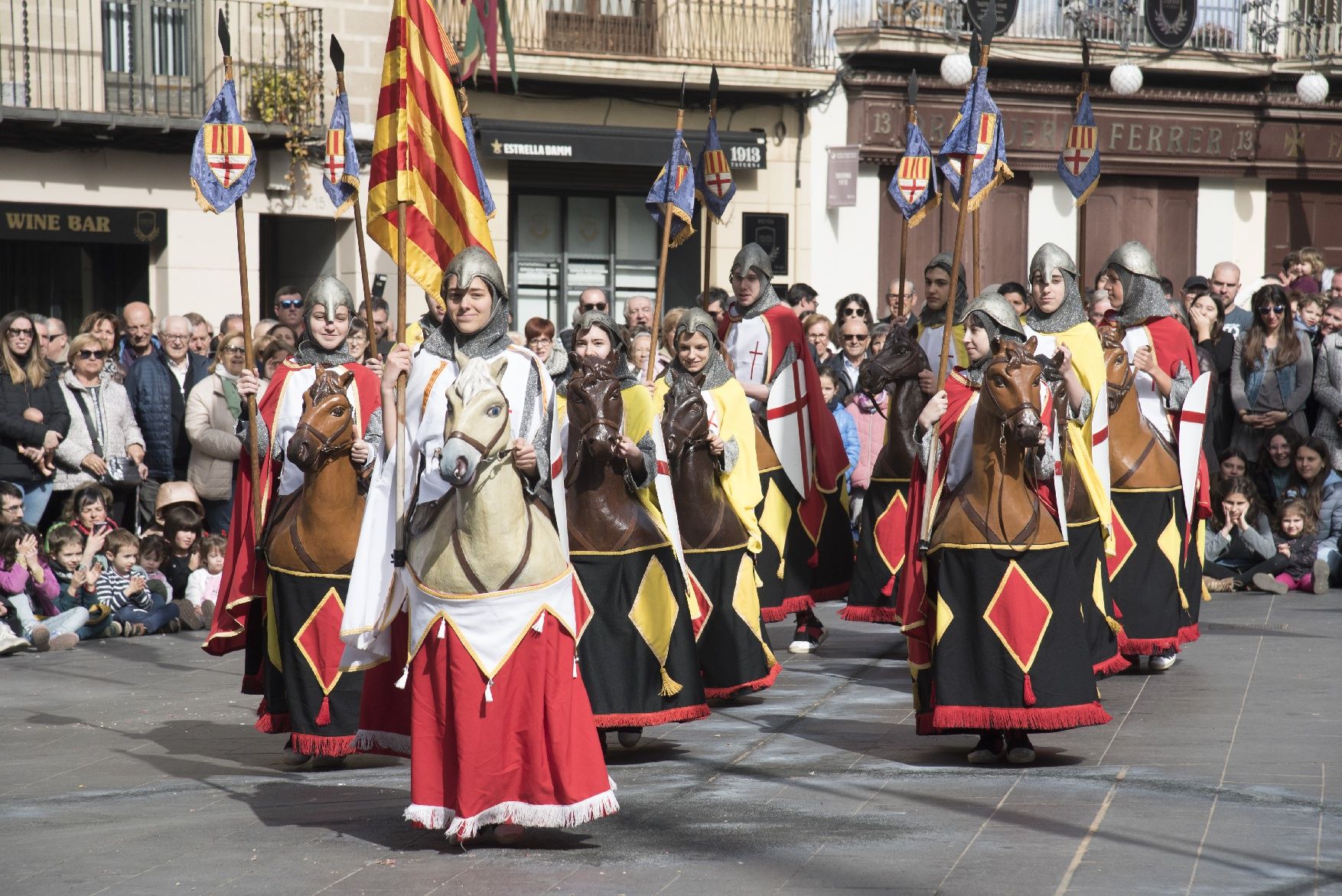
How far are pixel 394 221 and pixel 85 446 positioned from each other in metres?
5.21

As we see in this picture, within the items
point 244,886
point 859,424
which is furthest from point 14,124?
point 244,886

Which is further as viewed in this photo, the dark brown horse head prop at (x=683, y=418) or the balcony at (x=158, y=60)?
the balcony at (x=158, y=60)

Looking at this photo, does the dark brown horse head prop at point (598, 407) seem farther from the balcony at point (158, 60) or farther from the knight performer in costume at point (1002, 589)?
the balcony at point (158, 60)

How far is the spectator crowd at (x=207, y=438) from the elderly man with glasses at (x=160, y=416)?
12 millimetres

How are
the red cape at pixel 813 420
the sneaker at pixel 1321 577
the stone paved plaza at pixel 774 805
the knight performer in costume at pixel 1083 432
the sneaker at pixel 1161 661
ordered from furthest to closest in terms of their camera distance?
the sneaker at pixel 1321 577 < the red cape at pixel 813 420 < the sneaker at pixel 1161 661 < the knight performer in costume at pixel 1083 432 < the stone paved plaza at pixel 774 805

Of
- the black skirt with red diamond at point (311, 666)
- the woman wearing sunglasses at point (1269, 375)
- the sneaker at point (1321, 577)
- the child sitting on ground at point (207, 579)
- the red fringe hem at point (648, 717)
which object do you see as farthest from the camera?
the woman wearing sunglasses at point (1269, 375)

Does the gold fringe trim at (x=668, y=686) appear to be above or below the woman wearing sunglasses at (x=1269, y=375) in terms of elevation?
below

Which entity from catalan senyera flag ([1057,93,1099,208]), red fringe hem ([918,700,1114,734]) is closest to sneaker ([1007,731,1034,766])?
red fringe hem ([918,700,1114,734])

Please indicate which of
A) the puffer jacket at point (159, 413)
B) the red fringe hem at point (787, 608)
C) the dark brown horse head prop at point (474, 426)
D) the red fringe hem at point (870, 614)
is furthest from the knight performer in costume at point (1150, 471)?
the puffer jacket at point (159, 413)

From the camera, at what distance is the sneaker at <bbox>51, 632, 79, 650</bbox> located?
11820 mm

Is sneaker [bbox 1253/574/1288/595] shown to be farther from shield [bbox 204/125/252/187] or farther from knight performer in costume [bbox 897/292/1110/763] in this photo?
shield [bbox 204/125/252/187]

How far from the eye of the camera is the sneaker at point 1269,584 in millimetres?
13836

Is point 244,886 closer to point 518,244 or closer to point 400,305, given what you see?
point 400,305

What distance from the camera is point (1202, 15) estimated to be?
78.8 ft
